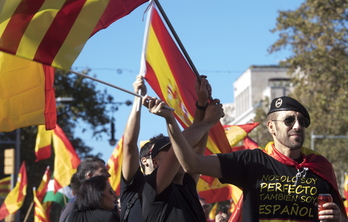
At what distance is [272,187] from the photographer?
5.48 m

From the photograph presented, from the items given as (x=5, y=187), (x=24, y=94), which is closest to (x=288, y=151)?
(x=24, y=94)

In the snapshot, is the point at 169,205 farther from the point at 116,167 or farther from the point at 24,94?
the point at 116,167

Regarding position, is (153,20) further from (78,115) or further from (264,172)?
(78,115)

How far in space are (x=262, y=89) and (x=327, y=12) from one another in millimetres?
74851

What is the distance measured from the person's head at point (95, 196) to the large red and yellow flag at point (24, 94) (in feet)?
3.40

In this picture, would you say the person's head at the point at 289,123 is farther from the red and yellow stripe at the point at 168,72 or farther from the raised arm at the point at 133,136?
the red and yellow stripe at the point at 168,72

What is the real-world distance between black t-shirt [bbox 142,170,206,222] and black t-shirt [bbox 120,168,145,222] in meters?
0.05

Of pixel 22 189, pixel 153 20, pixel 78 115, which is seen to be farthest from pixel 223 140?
pixel 78 115

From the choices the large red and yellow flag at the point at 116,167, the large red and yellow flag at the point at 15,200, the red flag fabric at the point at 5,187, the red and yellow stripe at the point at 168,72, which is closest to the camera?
the red and yellow stripe at the point at 168,72

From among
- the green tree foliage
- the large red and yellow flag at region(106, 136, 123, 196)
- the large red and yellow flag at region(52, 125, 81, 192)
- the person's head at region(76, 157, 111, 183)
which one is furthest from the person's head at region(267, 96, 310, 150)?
the green tree foliage

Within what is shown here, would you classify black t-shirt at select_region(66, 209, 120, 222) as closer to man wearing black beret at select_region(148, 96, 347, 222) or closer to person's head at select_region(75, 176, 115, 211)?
person's head at select_region(75, 176, 115, 211)

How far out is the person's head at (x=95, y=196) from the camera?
6926 mm

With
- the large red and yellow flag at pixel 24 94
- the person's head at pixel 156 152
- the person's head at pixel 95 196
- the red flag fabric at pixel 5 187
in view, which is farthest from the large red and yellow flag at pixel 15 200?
the person's head at pixel 156 152

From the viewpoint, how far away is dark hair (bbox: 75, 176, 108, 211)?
693 centimetres
